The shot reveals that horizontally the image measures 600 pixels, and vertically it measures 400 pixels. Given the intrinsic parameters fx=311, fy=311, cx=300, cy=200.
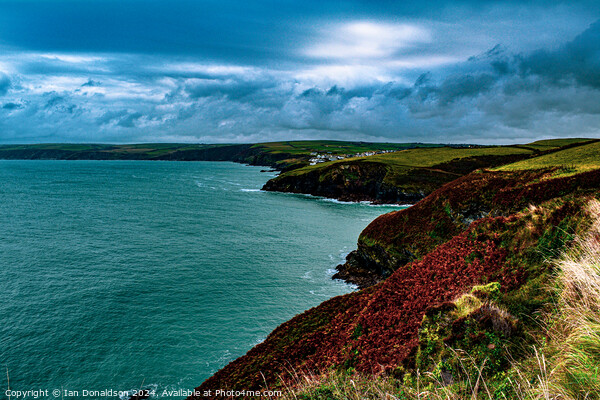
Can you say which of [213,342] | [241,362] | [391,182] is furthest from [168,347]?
[391,182]

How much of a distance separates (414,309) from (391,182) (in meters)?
90.1

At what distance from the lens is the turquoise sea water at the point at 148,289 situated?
71.8 ft

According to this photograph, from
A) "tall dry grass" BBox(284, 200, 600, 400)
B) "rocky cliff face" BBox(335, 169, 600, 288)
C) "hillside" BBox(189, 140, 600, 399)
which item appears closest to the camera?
"tall dry grass" BBox(284, 200, 600, 400)

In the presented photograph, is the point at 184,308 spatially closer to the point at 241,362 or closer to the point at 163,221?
the point at 241,362

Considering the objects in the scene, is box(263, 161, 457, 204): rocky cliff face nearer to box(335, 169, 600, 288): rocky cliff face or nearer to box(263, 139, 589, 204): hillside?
box(263, 139, 589, 204): hillside

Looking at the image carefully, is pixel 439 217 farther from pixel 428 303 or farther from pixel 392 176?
pixel 392 176

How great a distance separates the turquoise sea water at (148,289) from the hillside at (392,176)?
1355 inches

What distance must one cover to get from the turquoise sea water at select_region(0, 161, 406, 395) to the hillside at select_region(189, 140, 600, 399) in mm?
7946

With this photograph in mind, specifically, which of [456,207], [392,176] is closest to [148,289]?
[456,207]

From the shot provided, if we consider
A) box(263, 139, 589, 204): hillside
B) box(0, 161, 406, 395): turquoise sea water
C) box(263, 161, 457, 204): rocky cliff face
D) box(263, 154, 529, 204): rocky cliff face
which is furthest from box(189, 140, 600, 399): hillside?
box(263, 139, 589, 204): hillside

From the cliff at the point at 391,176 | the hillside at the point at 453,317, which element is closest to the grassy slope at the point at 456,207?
the hillside at the point at 453,317

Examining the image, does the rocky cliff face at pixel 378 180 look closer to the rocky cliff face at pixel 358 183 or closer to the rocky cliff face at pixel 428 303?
the rocky cliff face at pixel 358 183

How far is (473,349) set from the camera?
9.62m

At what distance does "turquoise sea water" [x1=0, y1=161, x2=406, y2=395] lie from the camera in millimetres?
21875
